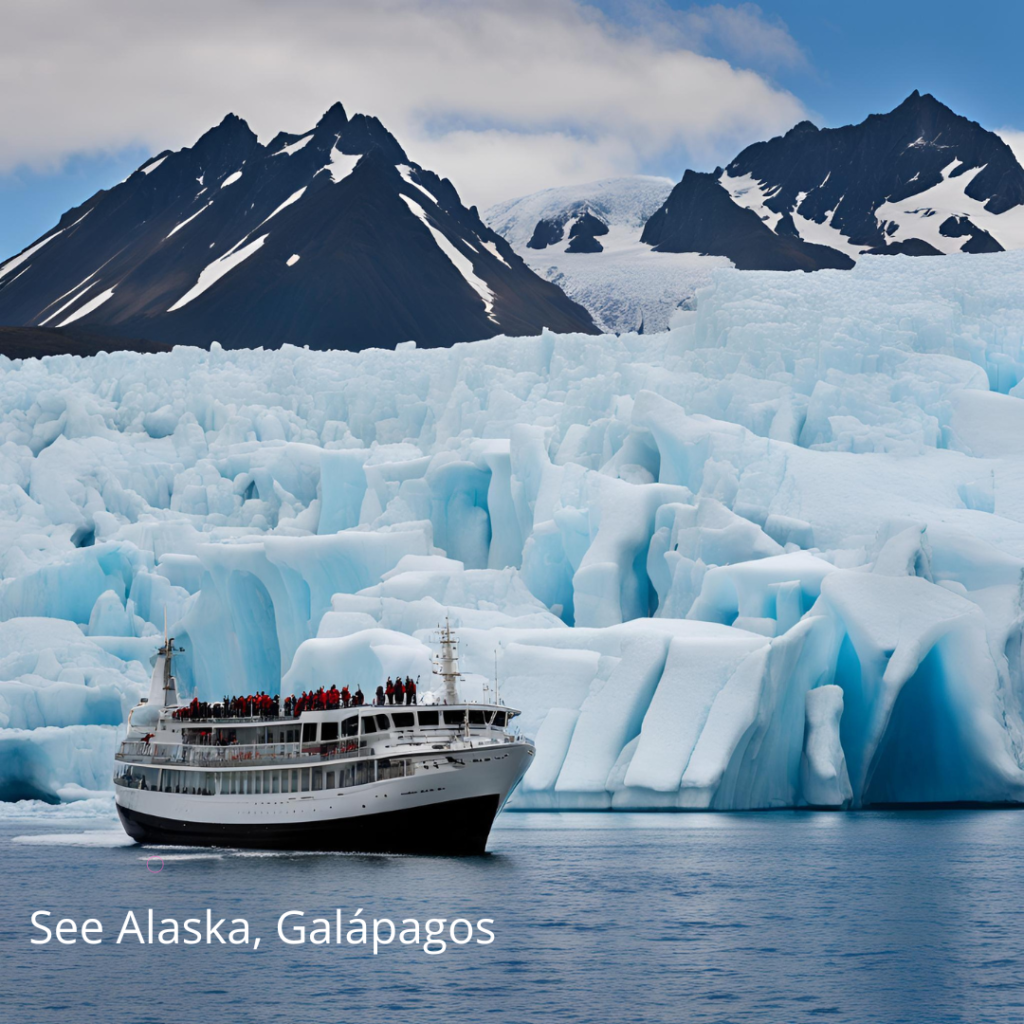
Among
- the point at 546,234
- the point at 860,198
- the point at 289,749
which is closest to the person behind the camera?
the point at 289,749

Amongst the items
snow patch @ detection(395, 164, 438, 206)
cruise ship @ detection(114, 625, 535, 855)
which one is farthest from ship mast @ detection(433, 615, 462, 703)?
snow patch @ detection(395, 164, 438, 206)

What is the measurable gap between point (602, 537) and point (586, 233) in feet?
378

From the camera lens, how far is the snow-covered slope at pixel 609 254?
123 metres

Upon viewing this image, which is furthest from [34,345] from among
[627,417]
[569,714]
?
[569,714]

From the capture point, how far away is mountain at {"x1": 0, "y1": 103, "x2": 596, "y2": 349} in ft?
370

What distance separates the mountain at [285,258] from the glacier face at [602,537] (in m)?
41.0

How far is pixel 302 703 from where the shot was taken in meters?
34.6

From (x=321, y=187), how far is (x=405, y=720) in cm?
10770

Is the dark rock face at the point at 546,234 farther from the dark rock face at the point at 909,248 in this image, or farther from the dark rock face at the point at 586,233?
the dark rock face at the point at 909,248

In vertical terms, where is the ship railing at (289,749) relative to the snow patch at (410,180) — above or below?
below

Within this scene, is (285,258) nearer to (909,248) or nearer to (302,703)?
(909,248)

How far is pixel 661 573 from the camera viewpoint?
4347cm

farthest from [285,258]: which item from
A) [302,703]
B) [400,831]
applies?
[400,831]

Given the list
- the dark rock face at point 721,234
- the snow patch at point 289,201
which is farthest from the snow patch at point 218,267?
the dark rock face at point 721,234
